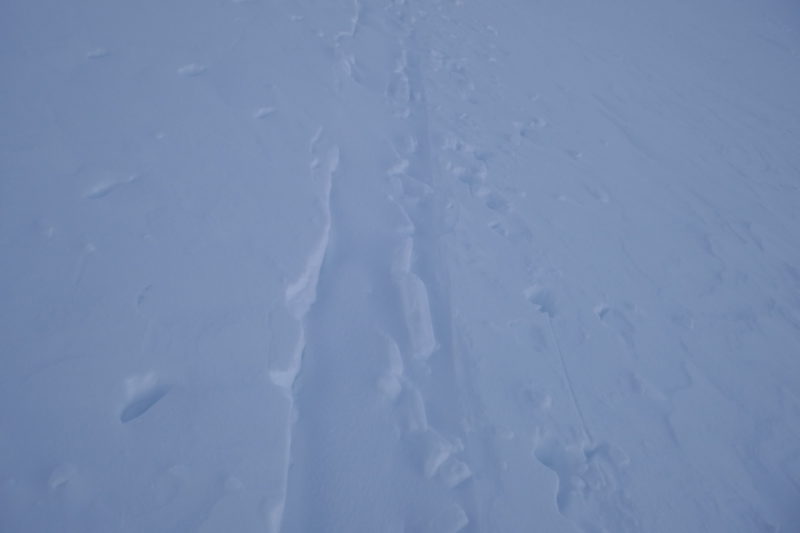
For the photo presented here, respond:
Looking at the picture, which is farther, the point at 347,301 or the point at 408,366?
the point at 347,301

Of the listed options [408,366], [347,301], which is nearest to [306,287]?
[347,301]

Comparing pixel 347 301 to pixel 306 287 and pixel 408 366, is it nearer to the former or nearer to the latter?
pixel 306 287

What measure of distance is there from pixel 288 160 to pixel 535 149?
199 cm

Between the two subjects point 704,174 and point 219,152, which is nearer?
point 219,152

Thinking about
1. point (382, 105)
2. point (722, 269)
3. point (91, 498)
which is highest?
point (382, 105)

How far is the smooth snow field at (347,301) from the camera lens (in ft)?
4.96

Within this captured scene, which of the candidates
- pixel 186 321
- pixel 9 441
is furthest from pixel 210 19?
pixel 9 441

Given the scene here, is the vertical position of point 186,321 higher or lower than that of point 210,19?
lower

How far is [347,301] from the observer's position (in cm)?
206

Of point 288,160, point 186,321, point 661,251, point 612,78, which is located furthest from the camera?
point 612,78

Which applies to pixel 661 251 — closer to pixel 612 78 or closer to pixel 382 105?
pixel 382 105

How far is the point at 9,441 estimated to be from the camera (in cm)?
137

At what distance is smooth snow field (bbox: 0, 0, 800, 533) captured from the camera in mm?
1513

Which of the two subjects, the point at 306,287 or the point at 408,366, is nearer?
the point at 408,366
